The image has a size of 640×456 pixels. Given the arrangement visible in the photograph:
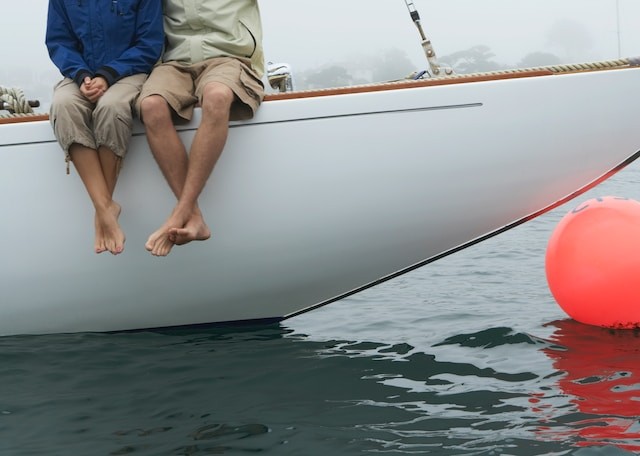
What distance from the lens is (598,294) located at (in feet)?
13.8

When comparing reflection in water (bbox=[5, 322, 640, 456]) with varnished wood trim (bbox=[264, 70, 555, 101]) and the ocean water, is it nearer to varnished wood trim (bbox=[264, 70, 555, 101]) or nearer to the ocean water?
the ocean water

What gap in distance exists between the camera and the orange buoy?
414cm

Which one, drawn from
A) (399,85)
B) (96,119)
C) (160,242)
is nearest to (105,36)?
(96,119)

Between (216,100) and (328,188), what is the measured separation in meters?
0.58

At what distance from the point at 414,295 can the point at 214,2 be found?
7.98 ft

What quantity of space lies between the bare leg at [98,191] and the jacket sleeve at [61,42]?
33 cm

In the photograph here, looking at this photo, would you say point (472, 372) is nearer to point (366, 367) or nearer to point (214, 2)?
point (366, 367)

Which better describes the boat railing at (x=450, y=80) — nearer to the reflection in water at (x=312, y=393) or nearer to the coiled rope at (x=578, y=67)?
the coiled rope at (x=578, y=67)

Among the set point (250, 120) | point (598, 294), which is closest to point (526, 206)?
point (598, 294)

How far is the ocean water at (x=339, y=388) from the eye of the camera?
10.0 feet

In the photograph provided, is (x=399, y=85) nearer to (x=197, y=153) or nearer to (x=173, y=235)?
(x=197, y=153)

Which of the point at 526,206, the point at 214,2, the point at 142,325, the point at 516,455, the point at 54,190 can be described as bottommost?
the point at 516,455

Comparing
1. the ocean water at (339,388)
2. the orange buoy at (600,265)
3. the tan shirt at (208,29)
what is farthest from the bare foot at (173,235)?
the orange buoy at (600,265)

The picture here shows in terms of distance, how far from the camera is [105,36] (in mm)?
3689
